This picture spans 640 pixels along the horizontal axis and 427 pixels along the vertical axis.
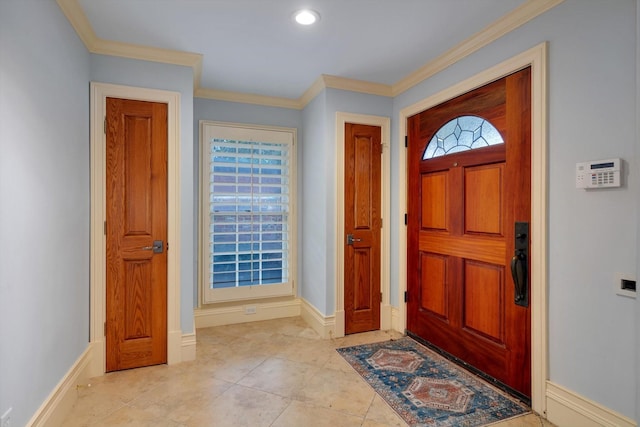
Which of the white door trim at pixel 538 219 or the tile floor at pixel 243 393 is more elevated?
A: the white door trim at pixel 538 219

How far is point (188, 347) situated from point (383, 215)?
2224 mm

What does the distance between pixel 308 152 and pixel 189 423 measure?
2.75 meters

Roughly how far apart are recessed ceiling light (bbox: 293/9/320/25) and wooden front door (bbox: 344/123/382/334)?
3.86ft

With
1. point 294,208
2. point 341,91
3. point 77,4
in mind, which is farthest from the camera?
point 294,208

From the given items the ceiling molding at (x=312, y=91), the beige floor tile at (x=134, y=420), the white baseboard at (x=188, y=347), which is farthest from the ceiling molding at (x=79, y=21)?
the beige floor tile at (x=134, y=420)

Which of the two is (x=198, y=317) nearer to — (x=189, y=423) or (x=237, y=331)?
(x=237, y=331)

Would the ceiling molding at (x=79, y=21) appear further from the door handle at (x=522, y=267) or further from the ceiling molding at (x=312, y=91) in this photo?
the door handle at (x=522, y=267)

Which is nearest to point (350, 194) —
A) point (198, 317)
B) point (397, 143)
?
point (397, 143)

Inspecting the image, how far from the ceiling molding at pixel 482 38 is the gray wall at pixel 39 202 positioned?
2.73 meters

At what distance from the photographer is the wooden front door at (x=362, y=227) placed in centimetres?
337

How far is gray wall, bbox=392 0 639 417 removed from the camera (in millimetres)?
1642

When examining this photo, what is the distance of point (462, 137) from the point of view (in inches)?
106

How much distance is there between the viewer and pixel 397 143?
3.42m

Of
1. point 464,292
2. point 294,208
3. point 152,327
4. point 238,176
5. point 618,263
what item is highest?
point 238,176
